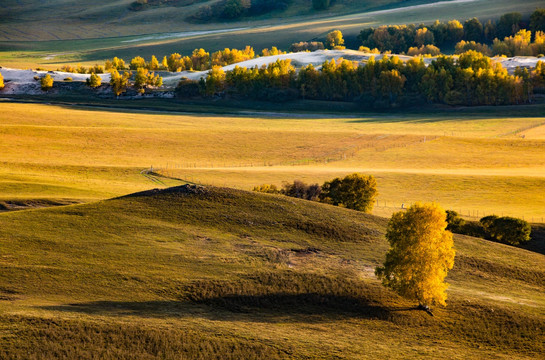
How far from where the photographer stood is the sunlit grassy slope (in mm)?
29250

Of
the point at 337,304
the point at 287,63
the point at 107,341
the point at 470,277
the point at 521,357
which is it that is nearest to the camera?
the point at 107,341

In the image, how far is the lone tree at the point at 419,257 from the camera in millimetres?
38562

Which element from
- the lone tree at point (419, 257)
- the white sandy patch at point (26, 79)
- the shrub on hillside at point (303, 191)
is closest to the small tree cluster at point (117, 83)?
the white sandy patch at point (26, 79)

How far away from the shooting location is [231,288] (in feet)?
120

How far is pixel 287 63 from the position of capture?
18788 cm

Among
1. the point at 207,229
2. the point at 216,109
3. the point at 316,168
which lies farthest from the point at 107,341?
the point at 216,109

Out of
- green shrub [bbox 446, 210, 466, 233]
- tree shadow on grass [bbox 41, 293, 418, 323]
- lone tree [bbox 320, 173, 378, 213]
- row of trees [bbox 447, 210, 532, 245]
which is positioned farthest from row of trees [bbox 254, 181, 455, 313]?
lone tree [bbox 320, 173, 378, 213]

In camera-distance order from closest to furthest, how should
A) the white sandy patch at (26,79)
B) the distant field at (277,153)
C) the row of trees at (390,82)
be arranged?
the distant field at (277,153) → the row of trees at (390,82) → the white sandy patch at (26,79)

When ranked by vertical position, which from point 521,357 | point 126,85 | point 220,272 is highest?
point 126,85

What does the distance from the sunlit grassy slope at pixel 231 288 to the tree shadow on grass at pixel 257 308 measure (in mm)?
95

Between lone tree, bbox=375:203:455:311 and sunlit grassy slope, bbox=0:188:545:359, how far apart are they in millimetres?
1036

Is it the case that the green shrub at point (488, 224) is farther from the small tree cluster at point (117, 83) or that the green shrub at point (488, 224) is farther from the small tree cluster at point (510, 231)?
the small tree cluster at point (117, 83)

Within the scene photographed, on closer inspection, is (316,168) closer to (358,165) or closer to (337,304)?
(358,165)

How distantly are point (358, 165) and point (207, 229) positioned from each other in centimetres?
4819
